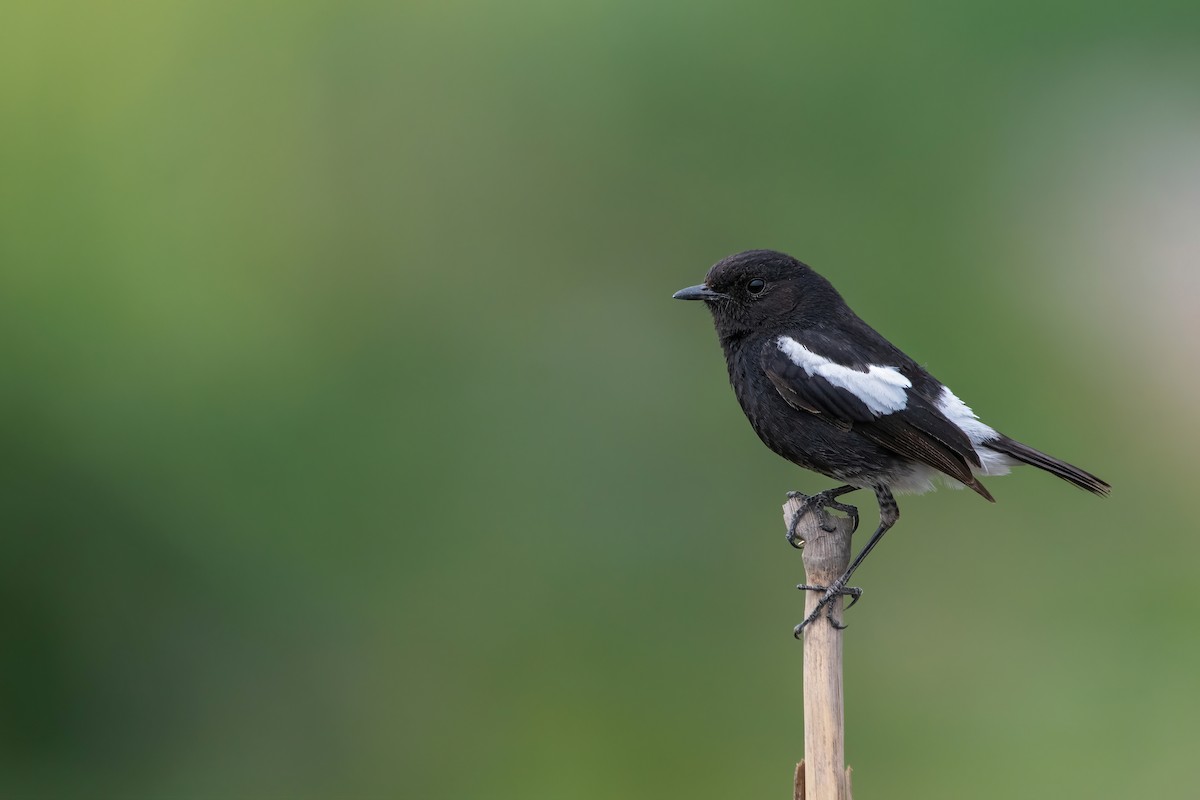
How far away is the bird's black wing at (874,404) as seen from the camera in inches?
191

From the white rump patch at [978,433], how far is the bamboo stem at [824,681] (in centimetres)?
81

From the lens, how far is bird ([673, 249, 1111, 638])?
4.89 metres

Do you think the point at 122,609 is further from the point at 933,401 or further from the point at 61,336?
the point at 933,401

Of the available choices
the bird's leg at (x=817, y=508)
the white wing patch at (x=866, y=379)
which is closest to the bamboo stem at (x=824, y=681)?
the bird's leg at (x=817, y=508)

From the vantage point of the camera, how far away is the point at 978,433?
5098 mm

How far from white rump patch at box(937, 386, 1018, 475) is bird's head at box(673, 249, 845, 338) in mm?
655

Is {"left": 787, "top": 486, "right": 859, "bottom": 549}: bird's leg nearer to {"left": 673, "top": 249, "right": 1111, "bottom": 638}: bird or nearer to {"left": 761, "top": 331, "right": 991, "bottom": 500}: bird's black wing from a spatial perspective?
{"left": 673, "top": 249, "right": 1111, "bottom": 638}: bird

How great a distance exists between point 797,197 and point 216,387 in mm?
4166

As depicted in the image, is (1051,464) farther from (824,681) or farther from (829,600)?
(824,681)

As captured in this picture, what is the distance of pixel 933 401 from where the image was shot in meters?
5.09

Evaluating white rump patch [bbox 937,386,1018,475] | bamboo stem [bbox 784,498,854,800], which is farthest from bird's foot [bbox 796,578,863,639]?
white rump patch [bbox 937,386,1018,475]

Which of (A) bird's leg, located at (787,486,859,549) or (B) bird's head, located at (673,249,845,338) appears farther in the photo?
(B) bird's head, located at (673,249,845,338)

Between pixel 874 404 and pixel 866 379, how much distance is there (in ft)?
0.39

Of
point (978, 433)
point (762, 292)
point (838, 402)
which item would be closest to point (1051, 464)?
point (978, 433)
